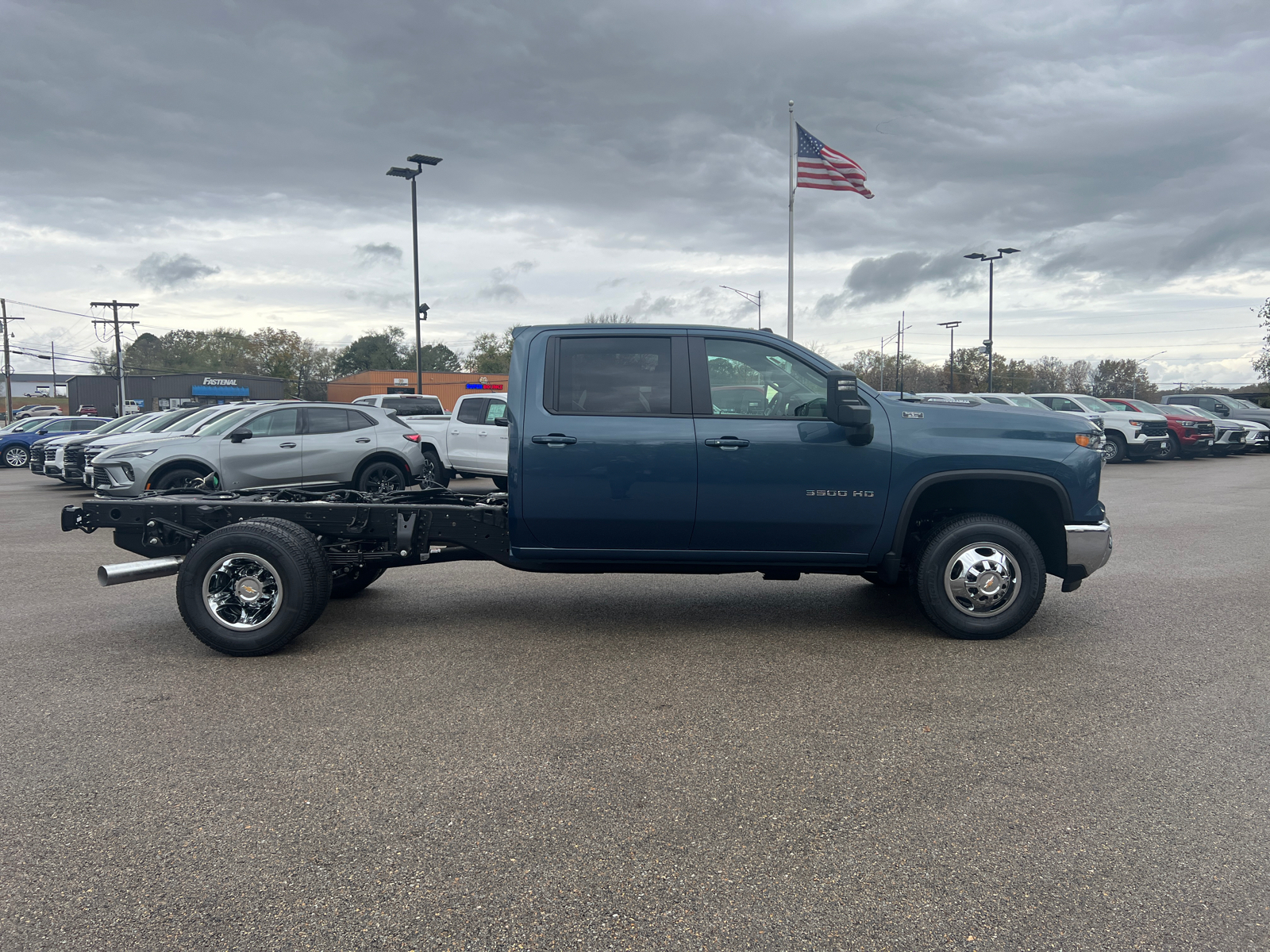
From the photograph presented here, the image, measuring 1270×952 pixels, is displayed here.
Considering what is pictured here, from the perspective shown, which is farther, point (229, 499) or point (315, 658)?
point (229, 499)

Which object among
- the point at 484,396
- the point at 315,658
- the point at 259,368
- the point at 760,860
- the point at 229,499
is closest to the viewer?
the point at 760,860

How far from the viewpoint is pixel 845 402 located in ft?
17.4

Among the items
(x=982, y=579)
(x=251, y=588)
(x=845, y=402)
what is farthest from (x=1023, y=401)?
(x=251, y=588)

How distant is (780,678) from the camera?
490 cm

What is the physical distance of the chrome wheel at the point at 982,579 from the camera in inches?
220

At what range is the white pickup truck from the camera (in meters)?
15.2

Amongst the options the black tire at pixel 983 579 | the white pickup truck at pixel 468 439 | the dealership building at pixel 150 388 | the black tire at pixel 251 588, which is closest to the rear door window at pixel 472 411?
the white pickup truck at pixel 468 439

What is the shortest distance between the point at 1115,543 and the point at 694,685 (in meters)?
6.96

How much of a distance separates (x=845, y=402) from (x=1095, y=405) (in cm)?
2243

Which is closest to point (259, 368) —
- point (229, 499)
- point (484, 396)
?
point (484, 396)

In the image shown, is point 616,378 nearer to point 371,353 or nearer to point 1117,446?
point 1117,446

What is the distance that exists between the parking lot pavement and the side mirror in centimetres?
141

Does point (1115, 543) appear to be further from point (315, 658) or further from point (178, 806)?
point (178, 806)

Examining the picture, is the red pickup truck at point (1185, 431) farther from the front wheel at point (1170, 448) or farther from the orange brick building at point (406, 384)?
the orange brick building at point (406, 384)
